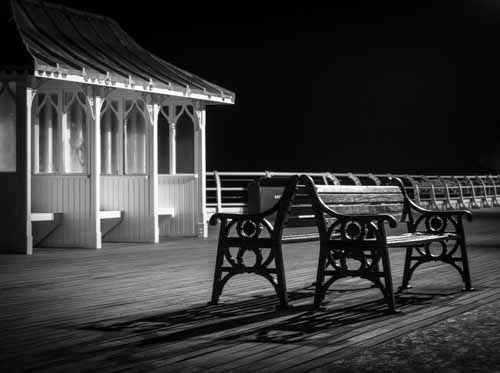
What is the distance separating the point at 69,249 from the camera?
1340 centimetres

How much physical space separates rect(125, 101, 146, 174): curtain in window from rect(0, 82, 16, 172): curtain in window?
2834 millimetres

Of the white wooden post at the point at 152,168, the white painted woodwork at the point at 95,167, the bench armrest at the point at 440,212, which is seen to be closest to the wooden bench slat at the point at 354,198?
the bench armrest at the point at 440,212

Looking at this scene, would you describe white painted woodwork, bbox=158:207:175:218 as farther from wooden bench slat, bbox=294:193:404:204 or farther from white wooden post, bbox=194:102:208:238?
wooden bench slat, bbox=294:193:404:204

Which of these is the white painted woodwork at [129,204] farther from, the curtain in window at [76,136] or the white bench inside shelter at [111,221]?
the curtain in window at [76,136]

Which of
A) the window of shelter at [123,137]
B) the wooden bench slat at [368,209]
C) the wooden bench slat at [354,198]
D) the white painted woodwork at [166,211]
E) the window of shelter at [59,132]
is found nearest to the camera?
the wooden bench slat at [354,198]

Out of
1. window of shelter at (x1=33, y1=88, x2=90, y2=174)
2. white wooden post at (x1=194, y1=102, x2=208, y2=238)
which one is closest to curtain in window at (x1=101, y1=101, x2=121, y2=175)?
window of shelter at (x1=33, y1=88, x2=90, y2=174)

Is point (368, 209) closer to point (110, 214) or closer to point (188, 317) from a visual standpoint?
point (188, 317)

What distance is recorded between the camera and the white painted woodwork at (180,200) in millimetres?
16141

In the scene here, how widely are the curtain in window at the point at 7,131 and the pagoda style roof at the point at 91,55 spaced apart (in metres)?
0.95

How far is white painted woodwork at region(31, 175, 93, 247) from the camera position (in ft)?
44.4

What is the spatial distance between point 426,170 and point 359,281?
61.3 metres

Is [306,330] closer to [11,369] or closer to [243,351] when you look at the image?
[243,351]

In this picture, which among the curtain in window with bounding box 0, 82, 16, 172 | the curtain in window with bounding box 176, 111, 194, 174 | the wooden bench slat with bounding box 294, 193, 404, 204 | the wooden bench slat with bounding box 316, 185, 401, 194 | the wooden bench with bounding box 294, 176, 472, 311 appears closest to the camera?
the wooden bench with bounding box 294, 176, 472, 311

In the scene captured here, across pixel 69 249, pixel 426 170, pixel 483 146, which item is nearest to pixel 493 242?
pixel 69 249
